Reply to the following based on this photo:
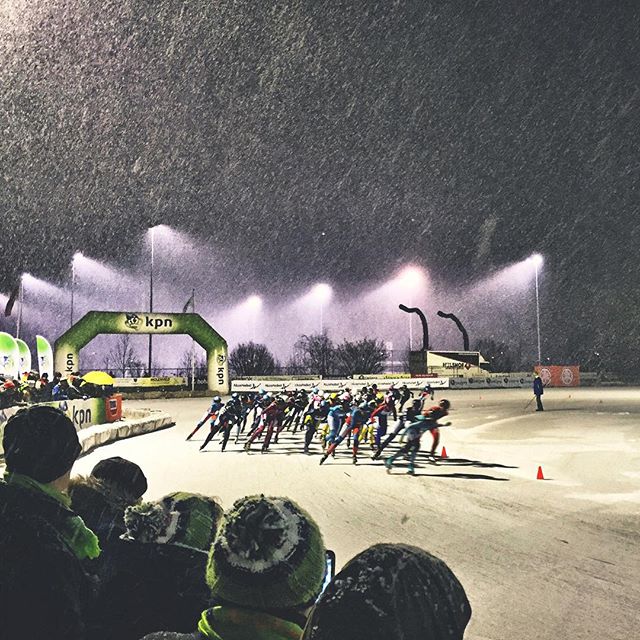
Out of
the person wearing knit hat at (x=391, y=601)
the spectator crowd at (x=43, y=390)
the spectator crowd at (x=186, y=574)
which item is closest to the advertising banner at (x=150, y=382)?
the spectator crowd at (x=43, y=390)

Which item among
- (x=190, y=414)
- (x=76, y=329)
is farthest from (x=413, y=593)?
(x=76, y=329)

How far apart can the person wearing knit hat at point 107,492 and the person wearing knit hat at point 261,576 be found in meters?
1.37

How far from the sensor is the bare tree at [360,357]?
3275 inches

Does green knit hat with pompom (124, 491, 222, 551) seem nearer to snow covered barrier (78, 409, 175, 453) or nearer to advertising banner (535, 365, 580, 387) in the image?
snow covered barrier (78, 409, 175, 453)

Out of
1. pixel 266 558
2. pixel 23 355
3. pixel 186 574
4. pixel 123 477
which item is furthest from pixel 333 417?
pixel 23 355

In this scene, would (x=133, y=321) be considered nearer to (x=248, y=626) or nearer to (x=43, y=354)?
(x=43, y=354)

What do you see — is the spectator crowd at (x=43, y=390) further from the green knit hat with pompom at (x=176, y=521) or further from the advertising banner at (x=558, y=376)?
the advertising banner at (x=558, y=376)

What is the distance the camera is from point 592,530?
752 cm

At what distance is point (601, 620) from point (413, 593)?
4139 mm

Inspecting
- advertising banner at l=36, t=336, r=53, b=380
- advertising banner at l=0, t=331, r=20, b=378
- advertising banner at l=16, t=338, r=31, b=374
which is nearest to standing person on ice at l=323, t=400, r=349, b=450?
advertising banner at l=0, t=331, r=20, b=378

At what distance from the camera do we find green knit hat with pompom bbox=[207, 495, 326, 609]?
172 centimetres

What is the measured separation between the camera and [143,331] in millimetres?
43812

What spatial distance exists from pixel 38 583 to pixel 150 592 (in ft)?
1.28

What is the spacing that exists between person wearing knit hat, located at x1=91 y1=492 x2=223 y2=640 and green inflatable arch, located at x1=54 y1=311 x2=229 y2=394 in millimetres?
40246
